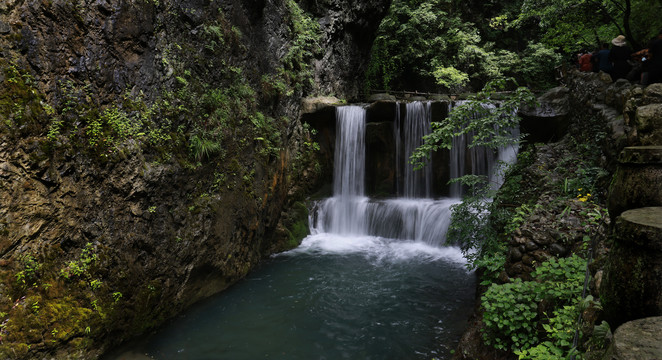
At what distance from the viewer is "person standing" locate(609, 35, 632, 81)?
775cm

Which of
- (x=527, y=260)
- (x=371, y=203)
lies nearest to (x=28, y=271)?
(x=527, y=260)

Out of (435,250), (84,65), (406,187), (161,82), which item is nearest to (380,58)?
(406,187)

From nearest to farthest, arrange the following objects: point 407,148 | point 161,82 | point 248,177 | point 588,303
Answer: point 588,303, point 161,82, point 248,177, point 407,148

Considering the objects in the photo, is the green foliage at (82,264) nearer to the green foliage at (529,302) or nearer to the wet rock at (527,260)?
the green foliage at (529,302)

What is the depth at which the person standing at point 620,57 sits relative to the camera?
775cm

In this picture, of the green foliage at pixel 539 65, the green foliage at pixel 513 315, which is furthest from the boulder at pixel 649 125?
the green foliage at pixel 539 65

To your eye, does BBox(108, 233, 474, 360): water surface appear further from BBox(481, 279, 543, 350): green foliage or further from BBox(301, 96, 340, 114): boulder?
BBox(301, 96, 340, 114): boulder

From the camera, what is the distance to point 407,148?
1464 centimetres

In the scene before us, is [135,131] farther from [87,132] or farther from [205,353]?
[205,353]

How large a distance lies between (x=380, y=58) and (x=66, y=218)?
1935 centimetres

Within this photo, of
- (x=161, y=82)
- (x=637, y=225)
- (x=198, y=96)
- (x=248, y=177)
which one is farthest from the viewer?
(x=248, y=177)

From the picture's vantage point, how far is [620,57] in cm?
782

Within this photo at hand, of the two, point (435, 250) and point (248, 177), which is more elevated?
point (248, 177)

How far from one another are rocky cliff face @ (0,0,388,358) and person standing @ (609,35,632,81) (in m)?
9.00
